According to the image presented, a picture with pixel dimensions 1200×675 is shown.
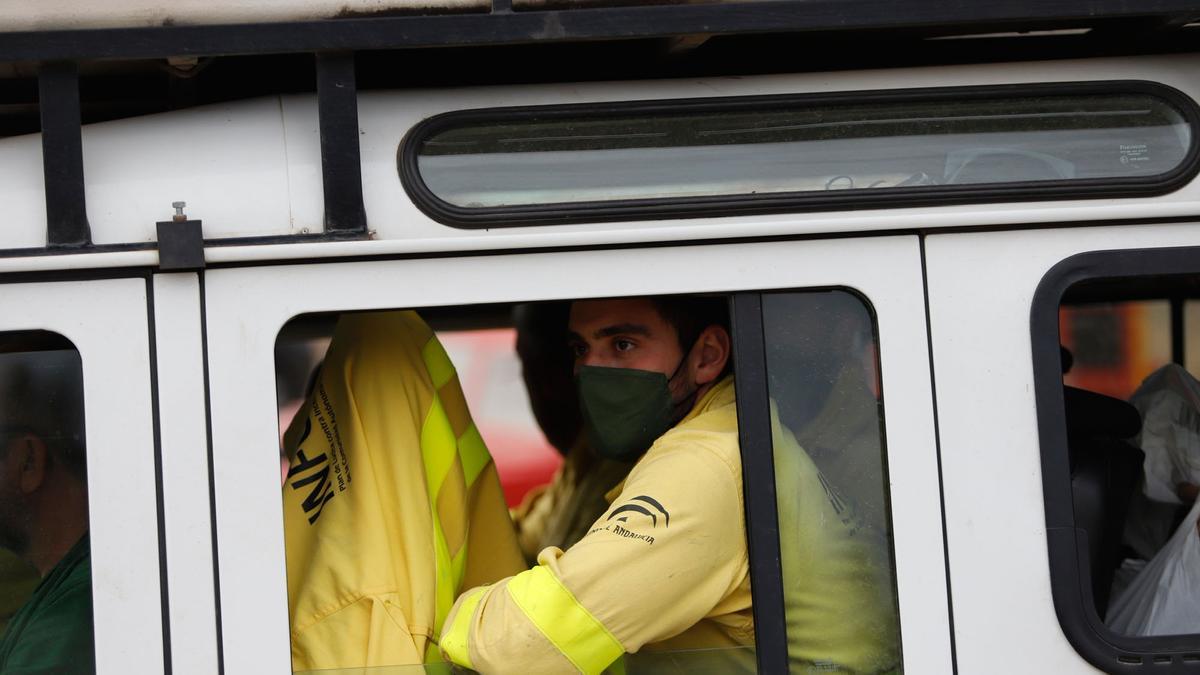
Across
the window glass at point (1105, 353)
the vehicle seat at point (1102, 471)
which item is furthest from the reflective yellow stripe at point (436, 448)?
the window glass at point (1105, 353)

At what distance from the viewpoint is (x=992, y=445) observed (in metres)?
2.12

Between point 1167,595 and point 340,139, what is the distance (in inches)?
67.5

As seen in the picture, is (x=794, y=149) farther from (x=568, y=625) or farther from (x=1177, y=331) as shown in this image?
(x=1177, y=331)

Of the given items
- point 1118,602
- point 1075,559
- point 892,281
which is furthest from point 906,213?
point 1118,602

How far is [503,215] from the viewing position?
82.9 inches

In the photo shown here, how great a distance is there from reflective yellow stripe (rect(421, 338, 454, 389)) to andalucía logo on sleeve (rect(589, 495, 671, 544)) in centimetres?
48

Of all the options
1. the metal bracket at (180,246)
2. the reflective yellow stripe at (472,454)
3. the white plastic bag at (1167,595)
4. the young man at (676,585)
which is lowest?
the white plastic bag at (1167,595)

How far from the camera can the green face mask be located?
2.48m

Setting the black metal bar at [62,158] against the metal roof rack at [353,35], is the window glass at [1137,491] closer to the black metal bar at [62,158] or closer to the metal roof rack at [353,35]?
the metal roof rack at [353,35]

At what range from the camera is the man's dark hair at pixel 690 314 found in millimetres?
2432

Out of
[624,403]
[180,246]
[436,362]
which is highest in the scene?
[180,246]

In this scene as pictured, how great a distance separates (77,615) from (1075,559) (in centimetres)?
161

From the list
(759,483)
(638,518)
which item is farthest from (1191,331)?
(638,518)

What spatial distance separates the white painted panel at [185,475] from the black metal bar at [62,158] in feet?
0.53
